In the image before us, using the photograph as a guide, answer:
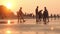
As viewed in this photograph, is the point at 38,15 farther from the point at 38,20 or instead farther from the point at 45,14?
the point at 45,14

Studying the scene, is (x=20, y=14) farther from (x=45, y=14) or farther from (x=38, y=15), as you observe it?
(x=45, y=14)

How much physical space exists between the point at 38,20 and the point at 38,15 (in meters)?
0.69

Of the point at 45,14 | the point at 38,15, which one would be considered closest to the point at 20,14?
the point at 38,15

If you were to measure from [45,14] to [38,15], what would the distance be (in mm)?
3213

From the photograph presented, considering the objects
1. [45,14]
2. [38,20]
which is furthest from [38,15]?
[45,14]

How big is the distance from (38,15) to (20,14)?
2480mm

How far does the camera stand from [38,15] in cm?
3566

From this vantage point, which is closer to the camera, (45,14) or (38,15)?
(45,14)

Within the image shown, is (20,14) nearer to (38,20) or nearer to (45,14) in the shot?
(38,20)

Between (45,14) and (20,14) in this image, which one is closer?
(45,14)

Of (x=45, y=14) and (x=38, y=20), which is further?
(x=38, y=20)

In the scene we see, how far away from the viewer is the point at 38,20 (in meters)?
35.4

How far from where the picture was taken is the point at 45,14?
32.5m
